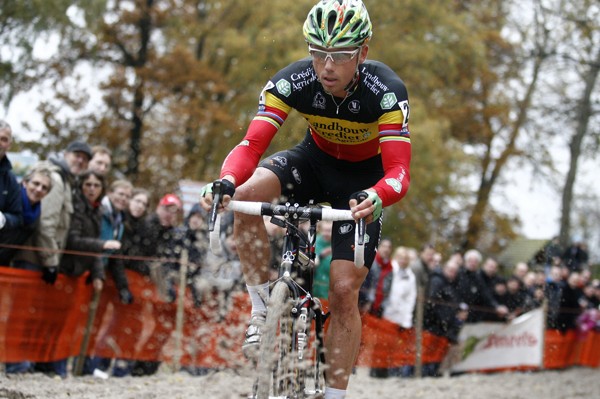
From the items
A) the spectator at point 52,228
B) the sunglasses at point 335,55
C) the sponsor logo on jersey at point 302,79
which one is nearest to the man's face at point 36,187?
the spectator at point 52,228

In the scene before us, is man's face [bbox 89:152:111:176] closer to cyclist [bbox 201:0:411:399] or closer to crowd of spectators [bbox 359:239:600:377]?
crowd of spectators [bbox 359:239:600:377]

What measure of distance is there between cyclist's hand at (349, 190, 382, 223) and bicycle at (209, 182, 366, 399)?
0.04 m

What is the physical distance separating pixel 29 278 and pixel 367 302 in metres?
4.70

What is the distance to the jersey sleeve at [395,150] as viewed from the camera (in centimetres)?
517

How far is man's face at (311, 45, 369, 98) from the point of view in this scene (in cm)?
530

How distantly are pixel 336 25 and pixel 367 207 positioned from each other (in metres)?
1.29

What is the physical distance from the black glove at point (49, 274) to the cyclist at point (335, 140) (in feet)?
11.0

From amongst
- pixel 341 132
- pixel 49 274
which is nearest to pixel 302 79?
pixel 341 132

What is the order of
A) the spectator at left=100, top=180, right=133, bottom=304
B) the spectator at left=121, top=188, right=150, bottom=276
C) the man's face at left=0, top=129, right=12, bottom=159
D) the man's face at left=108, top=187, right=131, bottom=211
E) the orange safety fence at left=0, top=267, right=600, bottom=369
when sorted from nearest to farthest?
the man's face at left=0, top=129, right=12, bottom=159
the orange safety fence at left=0, top=267, right=600, bottom=369
the spectator at left=100, top=180, right=133, bottom=304
the man's face at left=108, top=187, right=131, bottom=211
the spectator at left=121, top=188, right=150, bottom=276

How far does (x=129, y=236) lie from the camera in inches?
371

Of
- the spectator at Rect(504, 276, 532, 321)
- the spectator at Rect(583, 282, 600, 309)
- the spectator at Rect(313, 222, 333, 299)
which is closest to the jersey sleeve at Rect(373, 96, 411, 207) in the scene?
the spectator at Rect(313, 222, 333, 299)

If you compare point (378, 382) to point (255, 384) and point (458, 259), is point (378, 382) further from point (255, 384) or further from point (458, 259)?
point (255, 384)

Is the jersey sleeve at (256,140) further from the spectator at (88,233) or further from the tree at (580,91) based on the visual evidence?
the tree at (580,91)

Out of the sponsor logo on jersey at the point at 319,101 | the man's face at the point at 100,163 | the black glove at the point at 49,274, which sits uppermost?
the sponsor logo on jersey at the point at 319,101
